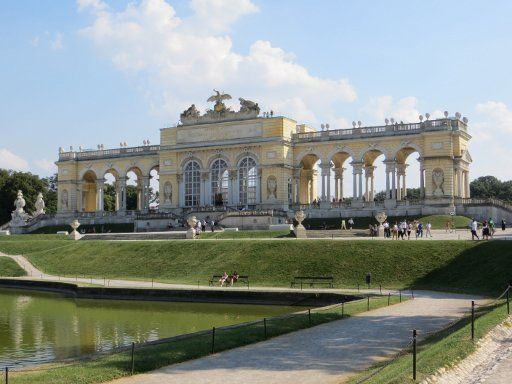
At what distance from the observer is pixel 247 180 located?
249 feet

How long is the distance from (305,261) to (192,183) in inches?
1550

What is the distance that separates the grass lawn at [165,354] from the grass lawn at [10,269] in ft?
101

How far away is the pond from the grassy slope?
24.9 feet

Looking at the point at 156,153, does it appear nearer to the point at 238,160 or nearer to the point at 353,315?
the point at 238,160

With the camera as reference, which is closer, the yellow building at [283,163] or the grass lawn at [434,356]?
the grass lawn at [434,356]

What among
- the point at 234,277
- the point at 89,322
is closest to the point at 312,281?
the point at 234,277

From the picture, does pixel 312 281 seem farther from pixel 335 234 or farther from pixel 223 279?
pixel 335 234

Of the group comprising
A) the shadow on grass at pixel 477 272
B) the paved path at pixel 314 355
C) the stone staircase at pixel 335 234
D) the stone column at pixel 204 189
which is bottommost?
the paved path at pixel 314 355

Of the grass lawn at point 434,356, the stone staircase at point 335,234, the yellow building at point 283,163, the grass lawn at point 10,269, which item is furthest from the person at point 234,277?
the yellow building at point 283,163

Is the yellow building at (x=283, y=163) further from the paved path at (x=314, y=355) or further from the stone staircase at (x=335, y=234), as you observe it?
the paved path at (x=314, y=355)

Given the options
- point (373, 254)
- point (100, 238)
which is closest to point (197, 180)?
point (100, 238)

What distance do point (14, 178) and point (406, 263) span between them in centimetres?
7190

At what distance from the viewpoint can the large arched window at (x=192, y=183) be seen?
7869cm

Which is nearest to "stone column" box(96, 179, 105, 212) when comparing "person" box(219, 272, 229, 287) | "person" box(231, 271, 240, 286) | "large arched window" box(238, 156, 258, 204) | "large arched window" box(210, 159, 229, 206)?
"large arched window" box(210, 159, 229, 206)
